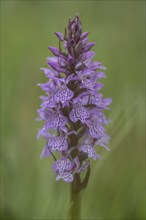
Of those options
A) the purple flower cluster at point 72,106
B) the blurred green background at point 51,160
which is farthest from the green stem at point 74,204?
the blurred green background at point 51,160

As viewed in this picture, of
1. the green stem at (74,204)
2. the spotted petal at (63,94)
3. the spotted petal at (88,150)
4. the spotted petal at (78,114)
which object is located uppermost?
the spotted petal at (63,94)

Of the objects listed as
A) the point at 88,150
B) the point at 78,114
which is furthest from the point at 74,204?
the point at 78,114

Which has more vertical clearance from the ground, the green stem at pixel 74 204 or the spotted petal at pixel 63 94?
the spotted petal at pixel 63 94

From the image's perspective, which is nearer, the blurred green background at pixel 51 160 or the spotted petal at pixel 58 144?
the spotted petal at pixel 58 144

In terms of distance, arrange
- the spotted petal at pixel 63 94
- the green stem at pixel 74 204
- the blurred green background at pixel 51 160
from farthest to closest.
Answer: the blurred green background at pixel 51 160
the green stem at pixel 74 204
the spotted petal at pixel 63 94

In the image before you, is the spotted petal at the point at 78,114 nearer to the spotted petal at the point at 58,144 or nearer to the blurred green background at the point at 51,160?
the spotted petal at the point at 58,144

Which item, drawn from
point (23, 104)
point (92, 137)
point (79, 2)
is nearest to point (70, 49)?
point (92, 137)

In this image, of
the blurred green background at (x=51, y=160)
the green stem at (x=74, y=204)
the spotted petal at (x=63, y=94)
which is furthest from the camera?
the blurred green background at (x=51, y=160)

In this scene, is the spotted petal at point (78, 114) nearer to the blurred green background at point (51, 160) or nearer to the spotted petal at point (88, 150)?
the spotted petal at point (88, 150)

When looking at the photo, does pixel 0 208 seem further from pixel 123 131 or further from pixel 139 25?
pixel 139 25
